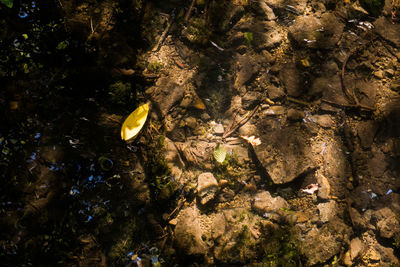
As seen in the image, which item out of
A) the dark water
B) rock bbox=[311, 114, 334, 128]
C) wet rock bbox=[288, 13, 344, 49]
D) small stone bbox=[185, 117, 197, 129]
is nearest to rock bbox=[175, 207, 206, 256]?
the dark water

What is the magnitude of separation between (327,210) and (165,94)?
267cm

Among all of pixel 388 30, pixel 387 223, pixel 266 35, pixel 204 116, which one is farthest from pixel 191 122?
pixel 388 30

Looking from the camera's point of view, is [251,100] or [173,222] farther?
[251,100]

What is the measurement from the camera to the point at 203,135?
309 cm

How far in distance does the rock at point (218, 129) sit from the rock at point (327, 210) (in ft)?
5.34

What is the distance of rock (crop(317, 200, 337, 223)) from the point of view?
115 inches

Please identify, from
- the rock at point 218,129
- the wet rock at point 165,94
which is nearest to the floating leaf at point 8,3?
the wet rock at point 165,94

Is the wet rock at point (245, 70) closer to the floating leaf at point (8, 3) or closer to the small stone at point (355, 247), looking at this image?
the small stone at point (355, 247)

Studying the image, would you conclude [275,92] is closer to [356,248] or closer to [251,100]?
[251,100]

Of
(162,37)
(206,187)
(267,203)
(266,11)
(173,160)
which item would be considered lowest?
(267,203)

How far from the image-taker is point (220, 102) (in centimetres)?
320

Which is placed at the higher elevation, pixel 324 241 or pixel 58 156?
pixel 58 156

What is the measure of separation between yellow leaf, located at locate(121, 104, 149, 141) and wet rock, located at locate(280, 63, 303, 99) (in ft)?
6.72

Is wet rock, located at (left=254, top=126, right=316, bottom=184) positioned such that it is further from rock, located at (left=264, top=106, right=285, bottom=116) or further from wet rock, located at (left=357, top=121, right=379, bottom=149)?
wet rock, located at (left=357, top=121, right=379, bottom=149)
